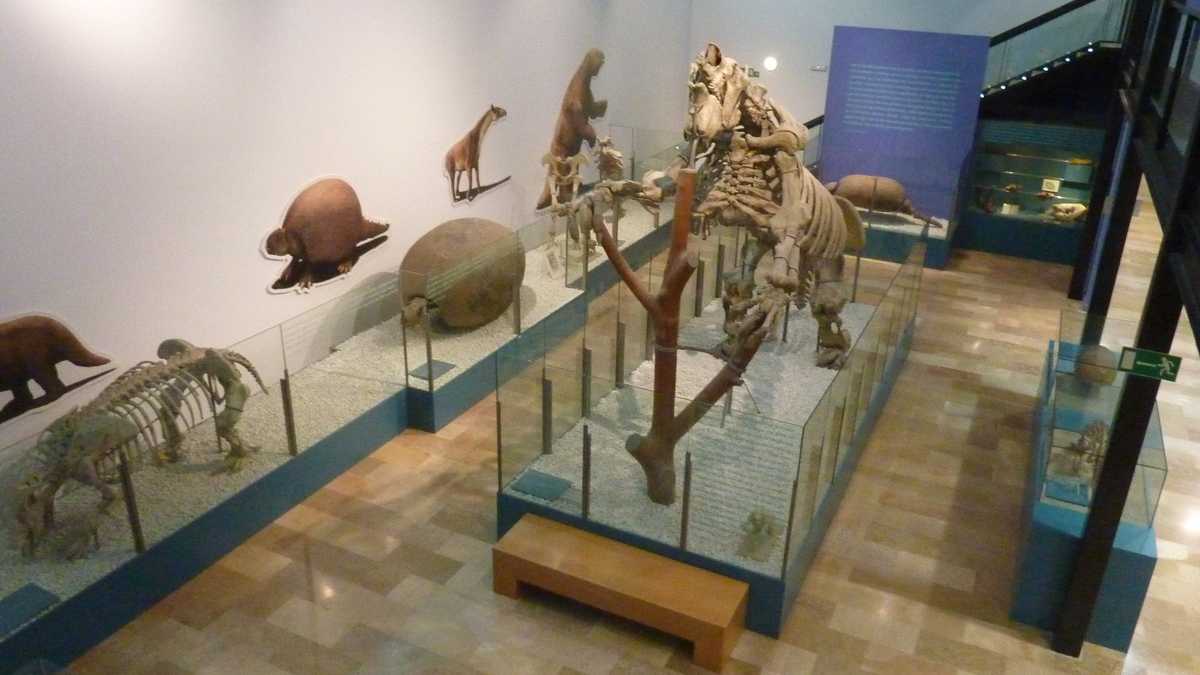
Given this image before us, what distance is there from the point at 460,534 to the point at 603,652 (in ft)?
4.40

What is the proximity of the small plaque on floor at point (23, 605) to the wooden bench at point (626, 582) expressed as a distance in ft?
Answer: 7.01

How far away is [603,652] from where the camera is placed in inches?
188

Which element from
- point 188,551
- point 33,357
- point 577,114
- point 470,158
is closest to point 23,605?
point 188,551

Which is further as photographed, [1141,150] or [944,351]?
[944,351]

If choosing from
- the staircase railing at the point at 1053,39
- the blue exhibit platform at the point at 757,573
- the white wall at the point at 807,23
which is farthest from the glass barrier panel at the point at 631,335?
the white wall at the point at 807,23

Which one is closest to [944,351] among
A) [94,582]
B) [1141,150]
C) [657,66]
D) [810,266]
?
[810,266]

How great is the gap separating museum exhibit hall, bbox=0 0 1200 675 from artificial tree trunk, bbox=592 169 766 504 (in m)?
0.02

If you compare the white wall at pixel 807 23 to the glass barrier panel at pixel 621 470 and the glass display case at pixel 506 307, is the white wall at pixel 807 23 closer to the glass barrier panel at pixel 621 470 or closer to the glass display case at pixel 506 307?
the glass display case at pixel 506 307

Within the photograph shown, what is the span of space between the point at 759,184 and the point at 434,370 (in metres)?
2.70

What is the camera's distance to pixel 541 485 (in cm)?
545

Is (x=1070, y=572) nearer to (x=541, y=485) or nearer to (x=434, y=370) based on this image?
(x=541, y=485)

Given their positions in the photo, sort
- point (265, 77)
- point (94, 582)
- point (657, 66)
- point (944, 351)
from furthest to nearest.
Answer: point (657, 66)
point (944, 351)
point (265, 77)
point (94, 582)

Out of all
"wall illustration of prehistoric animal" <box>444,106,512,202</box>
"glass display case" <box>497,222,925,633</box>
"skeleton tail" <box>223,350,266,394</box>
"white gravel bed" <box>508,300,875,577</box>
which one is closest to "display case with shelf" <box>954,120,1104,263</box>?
"glass display case" <box>497,222,925,633</box>

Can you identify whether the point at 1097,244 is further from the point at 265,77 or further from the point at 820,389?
the point at 265,77
